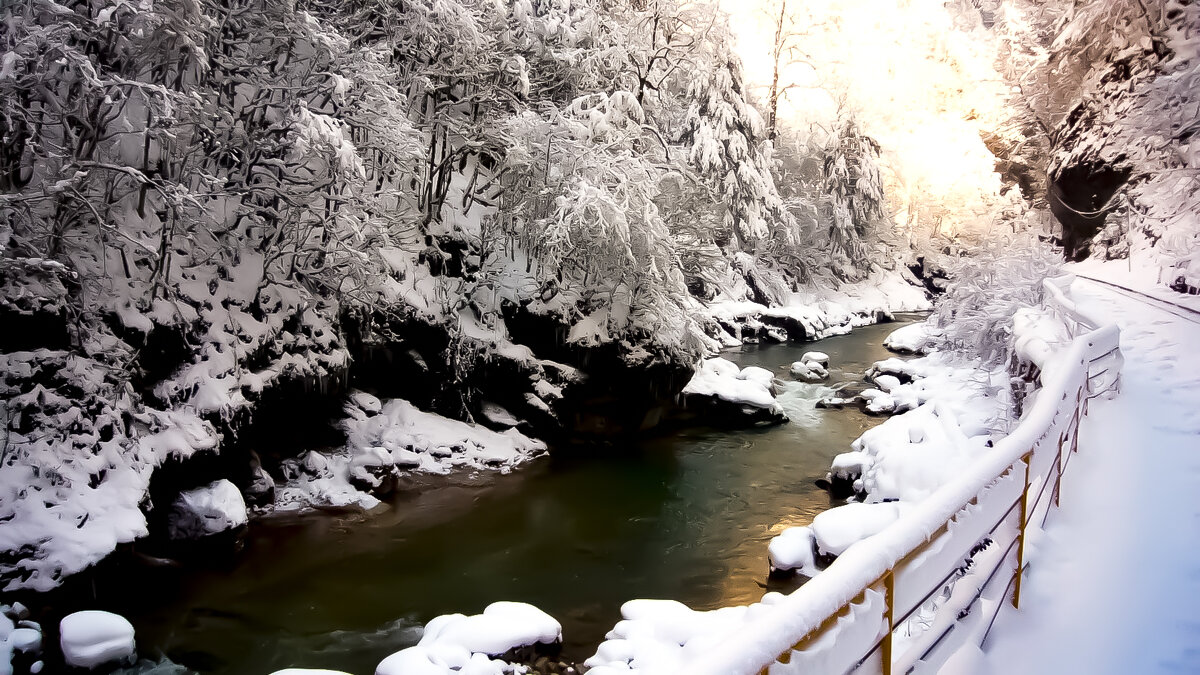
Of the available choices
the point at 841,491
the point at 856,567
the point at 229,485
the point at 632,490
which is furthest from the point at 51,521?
the point at 841,491

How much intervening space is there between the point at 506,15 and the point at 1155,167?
14.2 metres

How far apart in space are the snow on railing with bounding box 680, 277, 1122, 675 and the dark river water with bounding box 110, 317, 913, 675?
4962mm

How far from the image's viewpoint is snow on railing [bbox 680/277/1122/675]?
1.78 m

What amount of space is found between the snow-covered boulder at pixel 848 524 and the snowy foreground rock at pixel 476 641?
3738mm

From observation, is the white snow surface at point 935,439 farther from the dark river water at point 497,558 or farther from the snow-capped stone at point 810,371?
the snow-capped stone at point 810,371

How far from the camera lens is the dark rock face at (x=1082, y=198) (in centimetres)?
2378

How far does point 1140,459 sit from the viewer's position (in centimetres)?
633

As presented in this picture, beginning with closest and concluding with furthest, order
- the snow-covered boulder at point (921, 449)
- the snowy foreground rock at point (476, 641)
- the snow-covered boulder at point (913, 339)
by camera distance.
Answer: the snowy foreground rock at point (476, 641) < the snow-covered boulder at point (921, 449) < the snow-covered boulder at point (913, 339)

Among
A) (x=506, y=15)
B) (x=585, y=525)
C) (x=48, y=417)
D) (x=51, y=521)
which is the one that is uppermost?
(x=506, y=15)

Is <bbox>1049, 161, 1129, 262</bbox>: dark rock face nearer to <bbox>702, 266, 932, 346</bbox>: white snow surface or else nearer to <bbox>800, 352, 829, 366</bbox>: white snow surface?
<bbox>702, 266, 932, 346</bbox>: white snow surface

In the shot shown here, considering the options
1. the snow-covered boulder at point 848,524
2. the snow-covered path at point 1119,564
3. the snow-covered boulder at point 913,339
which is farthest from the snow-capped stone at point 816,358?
the snow-covered path at point 1119,564

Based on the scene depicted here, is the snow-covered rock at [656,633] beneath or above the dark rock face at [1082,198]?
beneath

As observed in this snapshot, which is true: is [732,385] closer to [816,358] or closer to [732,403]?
[732,403]

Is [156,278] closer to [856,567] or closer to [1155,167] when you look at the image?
[856,567]
